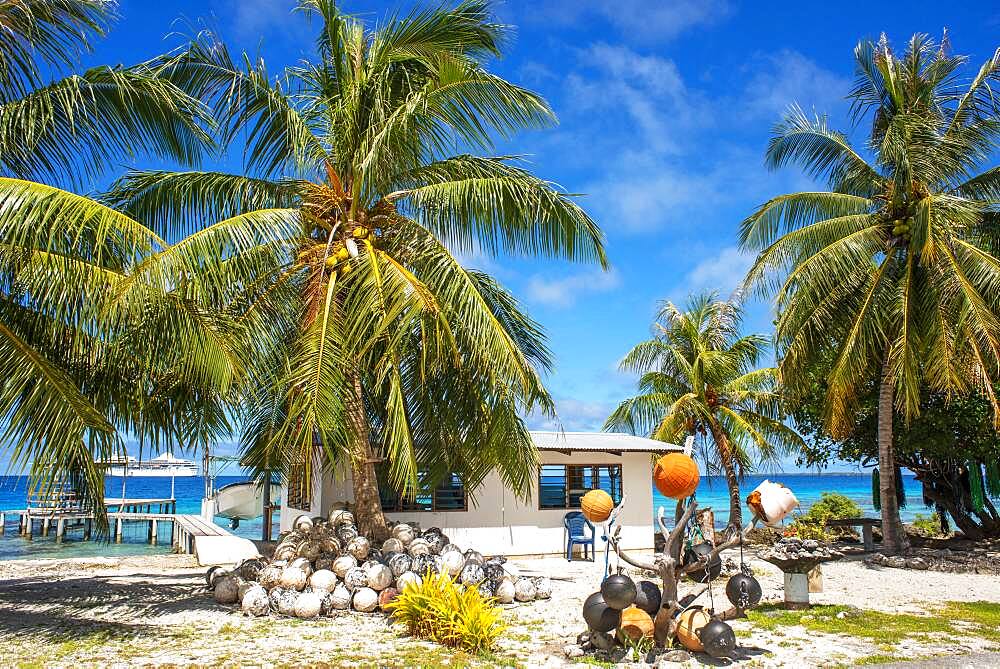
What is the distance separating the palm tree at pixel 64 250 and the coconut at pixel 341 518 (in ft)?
9.15

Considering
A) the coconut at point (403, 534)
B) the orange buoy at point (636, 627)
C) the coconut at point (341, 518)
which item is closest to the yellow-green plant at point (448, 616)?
the orange buoy at point (636, 627)

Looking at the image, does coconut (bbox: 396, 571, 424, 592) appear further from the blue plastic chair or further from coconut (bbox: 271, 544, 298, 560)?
the blue plastic chair

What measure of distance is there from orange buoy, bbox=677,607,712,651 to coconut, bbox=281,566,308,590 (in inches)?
188

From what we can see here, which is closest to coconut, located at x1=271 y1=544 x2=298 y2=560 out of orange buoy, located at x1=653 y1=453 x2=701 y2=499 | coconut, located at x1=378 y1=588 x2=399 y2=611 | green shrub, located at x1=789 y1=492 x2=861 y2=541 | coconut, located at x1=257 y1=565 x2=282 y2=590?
coconut, located at x1=257 y1=565 x2=282 y2=590

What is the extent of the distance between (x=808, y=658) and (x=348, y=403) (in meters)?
6.36

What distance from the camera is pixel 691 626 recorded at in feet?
23.8

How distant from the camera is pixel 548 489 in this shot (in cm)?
1627

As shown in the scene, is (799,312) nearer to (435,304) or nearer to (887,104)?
(887,104)

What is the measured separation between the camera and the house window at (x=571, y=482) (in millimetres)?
16219

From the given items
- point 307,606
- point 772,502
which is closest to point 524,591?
point 307,606

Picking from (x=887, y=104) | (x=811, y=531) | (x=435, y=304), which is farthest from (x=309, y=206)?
(x=811, y=531)

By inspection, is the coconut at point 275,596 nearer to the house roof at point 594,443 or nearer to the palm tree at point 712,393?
the house roof at point 594,443

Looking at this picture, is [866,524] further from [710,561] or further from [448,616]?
[448,616]

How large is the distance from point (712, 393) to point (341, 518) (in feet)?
41.4
